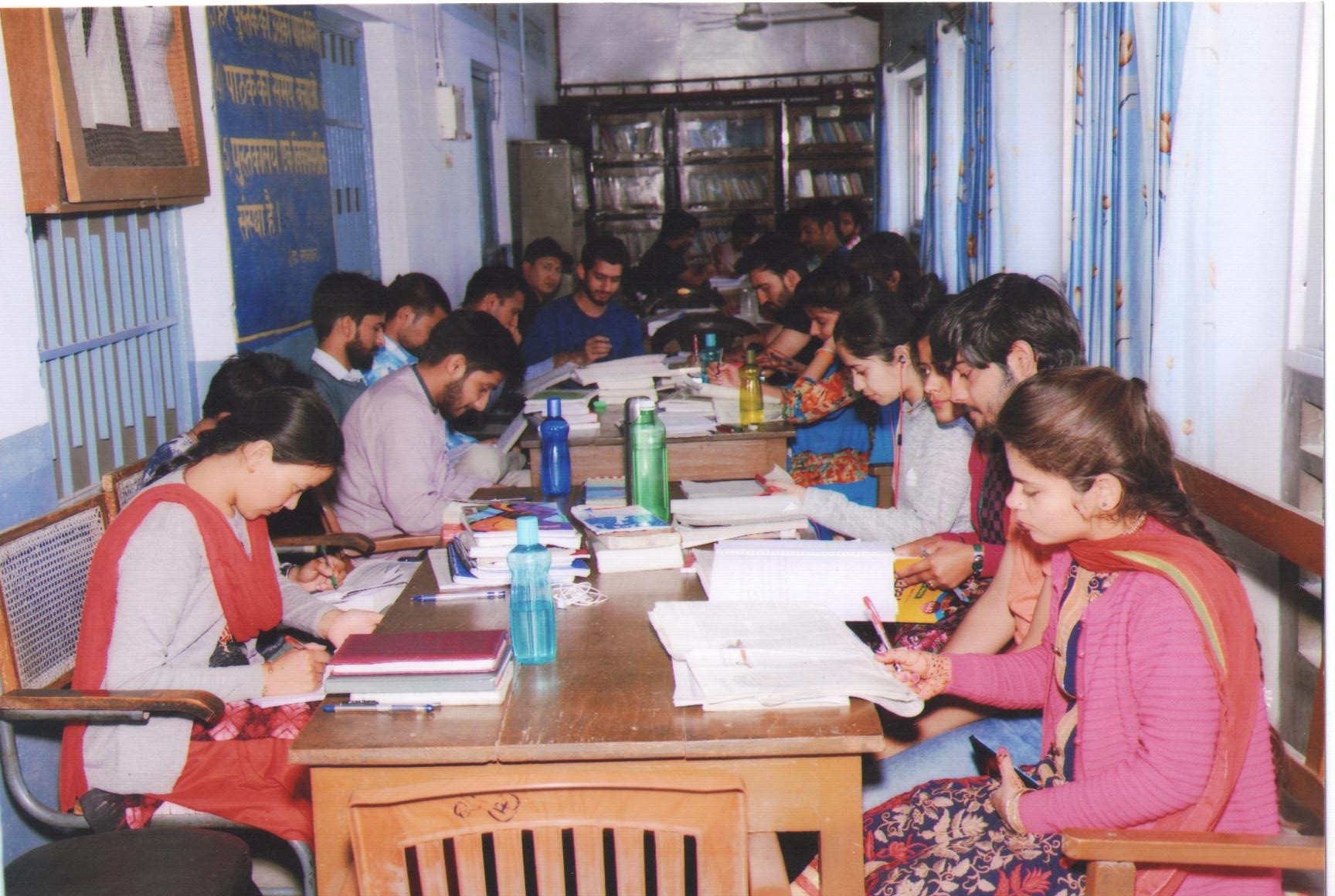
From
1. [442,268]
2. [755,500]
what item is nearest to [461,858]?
[755,500]

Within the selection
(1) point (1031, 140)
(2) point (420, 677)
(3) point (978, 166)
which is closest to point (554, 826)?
(2) point (420, 677)

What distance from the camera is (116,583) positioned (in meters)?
1.94

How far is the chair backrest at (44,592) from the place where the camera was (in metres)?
2.02

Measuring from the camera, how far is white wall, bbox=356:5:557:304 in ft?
18.2

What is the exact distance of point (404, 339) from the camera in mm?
4180

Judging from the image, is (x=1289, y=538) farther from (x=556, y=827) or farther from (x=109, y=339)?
(x=109, y=339)

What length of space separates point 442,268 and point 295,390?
4.26 metres

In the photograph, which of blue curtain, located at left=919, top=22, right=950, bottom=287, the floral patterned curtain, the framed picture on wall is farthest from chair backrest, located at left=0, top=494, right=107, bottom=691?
blue curtain, located at left=919, top=22, right=950, bottom=287

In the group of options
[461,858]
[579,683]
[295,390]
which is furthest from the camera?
[295,390]

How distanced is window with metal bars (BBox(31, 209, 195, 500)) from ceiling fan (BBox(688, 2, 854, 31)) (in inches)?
269

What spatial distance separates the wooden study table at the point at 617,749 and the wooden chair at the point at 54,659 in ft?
1.49

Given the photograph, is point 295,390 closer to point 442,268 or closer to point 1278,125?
point 1278,125

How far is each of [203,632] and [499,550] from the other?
0.55 metres

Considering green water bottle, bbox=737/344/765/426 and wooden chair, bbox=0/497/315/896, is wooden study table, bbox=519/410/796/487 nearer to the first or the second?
green water bottle, bbox=737/344/765/426
